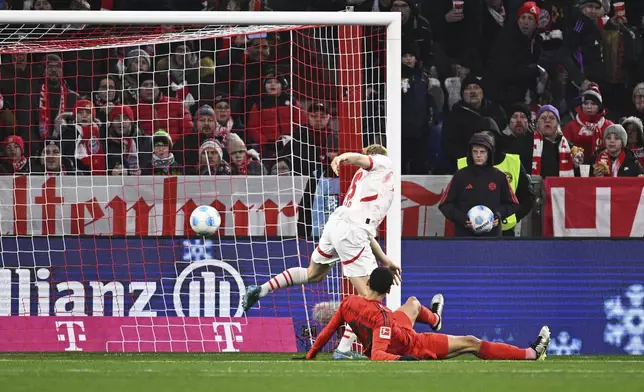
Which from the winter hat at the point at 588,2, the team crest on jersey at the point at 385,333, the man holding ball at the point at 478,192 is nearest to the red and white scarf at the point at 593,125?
the winter hat at the point at 588,2

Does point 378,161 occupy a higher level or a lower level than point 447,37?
lower

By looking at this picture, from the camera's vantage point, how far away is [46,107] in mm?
14320

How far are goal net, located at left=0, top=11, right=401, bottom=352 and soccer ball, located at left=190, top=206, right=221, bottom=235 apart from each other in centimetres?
25

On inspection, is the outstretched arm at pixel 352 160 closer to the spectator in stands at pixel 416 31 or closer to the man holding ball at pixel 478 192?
the man holding ball at pixel 478 192

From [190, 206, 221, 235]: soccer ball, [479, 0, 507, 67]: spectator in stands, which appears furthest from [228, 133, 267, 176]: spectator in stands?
[479, 0, 507, 67]: spectator in stands

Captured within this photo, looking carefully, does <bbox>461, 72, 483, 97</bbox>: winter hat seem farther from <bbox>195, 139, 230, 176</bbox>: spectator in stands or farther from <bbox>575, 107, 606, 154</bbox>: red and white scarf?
<bbox>195, 139, 230, 176</bbox>: spectator in stands

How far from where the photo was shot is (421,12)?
1578cm

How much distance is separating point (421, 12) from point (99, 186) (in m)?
4.93

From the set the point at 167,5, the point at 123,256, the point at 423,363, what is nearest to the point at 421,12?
the point at 167,5

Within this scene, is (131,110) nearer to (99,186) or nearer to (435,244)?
(99,186)

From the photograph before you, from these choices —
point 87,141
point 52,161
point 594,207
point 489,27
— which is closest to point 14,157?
point 52,161

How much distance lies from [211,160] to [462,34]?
3.85 m

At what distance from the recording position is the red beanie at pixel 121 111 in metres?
14.0

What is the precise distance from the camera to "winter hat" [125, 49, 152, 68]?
48.2 feet
